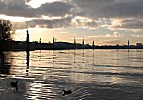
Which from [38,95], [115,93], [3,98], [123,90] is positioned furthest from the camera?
[123,90]

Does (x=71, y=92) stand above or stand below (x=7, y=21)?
below

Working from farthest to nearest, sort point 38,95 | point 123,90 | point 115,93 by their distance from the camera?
point 123,90
point 115,93
point 38,95

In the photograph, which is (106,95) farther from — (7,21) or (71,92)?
(7,21)

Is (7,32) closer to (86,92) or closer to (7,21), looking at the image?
(7,21)

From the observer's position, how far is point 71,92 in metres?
19.3

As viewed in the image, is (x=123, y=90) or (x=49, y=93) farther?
(x=123, y=90)

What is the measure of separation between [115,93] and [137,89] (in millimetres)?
2497

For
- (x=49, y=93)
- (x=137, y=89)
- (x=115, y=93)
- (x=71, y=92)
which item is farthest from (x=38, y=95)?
(x=137, y=89)

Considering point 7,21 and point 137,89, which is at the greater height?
point 7,21

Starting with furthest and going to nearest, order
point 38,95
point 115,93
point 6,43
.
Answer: point 6,43
point 115,93
point 38,95

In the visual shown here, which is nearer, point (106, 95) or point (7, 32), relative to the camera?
point (106, 95)

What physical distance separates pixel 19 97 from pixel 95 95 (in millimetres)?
4759

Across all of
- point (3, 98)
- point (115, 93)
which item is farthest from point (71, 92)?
point (3, 98)

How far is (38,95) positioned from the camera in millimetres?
18500
